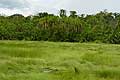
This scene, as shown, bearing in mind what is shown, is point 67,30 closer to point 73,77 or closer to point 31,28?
point 31,28

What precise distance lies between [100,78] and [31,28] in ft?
180

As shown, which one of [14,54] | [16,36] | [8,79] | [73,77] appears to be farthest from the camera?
[16,36]

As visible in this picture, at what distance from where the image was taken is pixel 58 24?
66.8 metres

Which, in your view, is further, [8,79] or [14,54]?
[14,54]

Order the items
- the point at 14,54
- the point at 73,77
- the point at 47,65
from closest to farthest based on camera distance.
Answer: the point at 73,77 < the point at 47,65 < the point at 14,54

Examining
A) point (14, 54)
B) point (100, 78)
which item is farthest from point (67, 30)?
point (100, 78)

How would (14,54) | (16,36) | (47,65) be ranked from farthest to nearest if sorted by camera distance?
(16,36), (14,54), (47,65)

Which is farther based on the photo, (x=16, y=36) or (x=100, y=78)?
(x=16, y=36)

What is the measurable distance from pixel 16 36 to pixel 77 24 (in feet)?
44.7

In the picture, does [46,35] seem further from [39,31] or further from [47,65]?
[47,65]

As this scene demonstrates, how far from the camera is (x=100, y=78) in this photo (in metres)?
14.6

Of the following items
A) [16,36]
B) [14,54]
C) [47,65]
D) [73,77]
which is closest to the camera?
[73,77]

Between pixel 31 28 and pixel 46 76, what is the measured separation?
54744 millimetres

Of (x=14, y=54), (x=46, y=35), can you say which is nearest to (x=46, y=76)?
(x=14, y=54)
